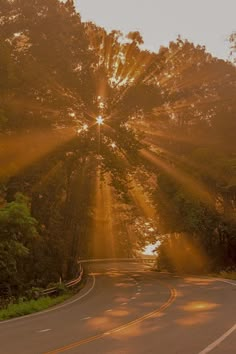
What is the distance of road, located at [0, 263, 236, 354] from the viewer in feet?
40.7

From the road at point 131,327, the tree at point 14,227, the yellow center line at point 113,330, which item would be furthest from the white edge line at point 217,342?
→ the tree at point 14,227

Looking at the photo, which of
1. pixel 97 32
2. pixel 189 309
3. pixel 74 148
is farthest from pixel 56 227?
pixel 189 309

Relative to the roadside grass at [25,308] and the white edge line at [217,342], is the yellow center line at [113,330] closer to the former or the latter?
the white edge line at [217,342]

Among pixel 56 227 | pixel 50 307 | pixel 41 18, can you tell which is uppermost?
pixel 41 18

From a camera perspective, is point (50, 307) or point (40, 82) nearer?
point (50, 307)

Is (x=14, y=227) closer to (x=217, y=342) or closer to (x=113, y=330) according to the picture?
(x=113, y=330)

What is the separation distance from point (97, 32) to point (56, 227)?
1488cm

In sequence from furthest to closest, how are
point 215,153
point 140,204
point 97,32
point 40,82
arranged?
point 140,204, point 215,153, point 97,32, point 40,82

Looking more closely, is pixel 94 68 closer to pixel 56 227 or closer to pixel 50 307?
pixel 56 227

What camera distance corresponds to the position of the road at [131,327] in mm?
12414

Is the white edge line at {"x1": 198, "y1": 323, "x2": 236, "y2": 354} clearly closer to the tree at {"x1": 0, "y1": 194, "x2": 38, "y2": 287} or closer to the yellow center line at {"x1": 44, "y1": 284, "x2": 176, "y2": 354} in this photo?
the yellow center line at {"x1": 44, "y1": 284, "x2": 176, "y2": 354}

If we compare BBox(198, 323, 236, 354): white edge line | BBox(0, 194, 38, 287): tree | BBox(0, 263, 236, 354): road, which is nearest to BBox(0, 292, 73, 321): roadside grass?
BBox(0, 263, 236, 354): road

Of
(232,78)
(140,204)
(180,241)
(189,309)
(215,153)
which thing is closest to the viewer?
(189,309)

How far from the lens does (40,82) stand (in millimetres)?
37094
